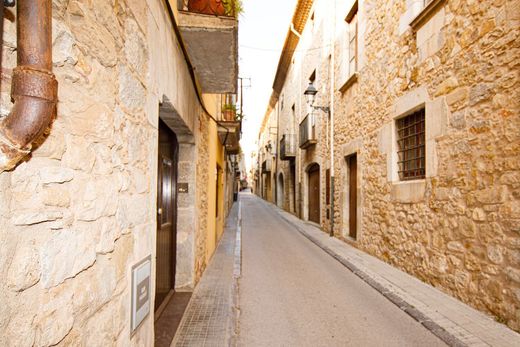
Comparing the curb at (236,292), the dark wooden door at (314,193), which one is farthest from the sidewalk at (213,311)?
the dark wooden door at (314,193)

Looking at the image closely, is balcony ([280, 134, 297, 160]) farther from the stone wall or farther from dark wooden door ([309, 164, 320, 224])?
the stone wall

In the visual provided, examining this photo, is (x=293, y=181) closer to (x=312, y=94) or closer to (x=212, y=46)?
(x=312, y=94)

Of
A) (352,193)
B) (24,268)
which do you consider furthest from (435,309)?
(352,193)

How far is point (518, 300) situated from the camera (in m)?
2.90

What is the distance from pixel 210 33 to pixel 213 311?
3178 mm

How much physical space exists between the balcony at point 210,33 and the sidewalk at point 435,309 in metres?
3.80

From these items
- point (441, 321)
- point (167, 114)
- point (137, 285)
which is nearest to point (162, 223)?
point (167, 114)

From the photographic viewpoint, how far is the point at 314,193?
40.9 ft

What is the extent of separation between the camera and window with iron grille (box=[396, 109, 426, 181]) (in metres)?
4.89

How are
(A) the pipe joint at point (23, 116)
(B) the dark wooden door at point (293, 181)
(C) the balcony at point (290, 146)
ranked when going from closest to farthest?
(A) the pipe joint at point (23, 116), (C) the balcony at point (290, 146), (B) the dark wooden door at point (293, 181)

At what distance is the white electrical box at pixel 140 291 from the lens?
5.74ft

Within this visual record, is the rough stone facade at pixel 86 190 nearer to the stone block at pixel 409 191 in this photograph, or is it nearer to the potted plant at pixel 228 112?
the stone block at pixel 409 191

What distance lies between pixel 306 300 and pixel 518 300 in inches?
90.4

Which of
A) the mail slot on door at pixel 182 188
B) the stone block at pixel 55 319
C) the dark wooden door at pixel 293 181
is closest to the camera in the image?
the stone block at pixel 55 319
